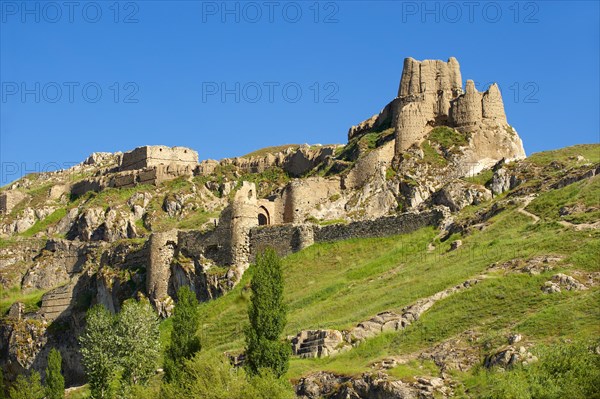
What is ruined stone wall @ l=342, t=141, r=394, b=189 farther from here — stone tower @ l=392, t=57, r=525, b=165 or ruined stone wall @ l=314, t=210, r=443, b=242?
ruined stone wall @ l=314, t=210, r=443, b=242

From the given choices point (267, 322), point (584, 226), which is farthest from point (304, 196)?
point (267, 322)

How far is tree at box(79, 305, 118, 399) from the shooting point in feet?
195

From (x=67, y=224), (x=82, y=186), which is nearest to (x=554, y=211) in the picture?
(x=67, y=224)

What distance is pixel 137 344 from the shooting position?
59.2m

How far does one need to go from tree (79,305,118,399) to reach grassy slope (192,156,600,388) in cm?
537

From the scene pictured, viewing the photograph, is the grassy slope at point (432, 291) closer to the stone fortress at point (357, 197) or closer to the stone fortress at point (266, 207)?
the stone fortress at point (357, 197)

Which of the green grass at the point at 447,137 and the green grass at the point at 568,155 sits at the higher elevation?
the green grass at the point at 447,137

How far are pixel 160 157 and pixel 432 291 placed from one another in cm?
5776

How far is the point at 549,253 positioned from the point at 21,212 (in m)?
67.4

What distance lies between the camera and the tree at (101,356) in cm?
5944

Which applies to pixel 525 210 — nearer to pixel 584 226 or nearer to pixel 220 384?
pixel 584 226

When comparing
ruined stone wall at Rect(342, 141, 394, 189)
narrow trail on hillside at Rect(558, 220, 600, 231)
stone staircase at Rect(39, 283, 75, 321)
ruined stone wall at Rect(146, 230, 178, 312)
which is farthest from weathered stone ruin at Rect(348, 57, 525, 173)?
stone staircase at Rect(39, 283, 75, 321)

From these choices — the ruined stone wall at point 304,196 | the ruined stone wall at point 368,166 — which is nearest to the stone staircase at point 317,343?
the ruined stone wall at point 304,196

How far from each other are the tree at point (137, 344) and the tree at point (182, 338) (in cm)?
313
